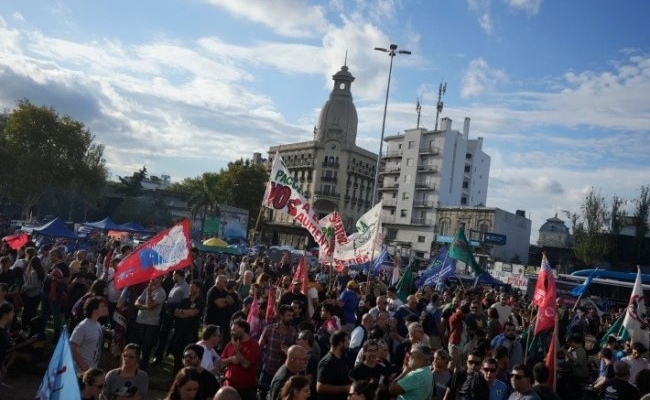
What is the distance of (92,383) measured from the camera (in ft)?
18.1

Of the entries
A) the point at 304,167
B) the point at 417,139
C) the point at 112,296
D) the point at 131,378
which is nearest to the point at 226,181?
the point at 304,167

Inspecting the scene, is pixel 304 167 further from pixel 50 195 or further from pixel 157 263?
pixel 157 263

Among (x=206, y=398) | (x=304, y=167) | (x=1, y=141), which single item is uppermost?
(x=304, y=167)

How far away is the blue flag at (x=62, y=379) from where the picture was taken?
4.67 m

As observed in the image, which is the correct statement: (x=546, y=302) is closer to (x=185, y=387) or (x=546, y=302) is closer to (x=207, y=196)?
(x=185, y=387)

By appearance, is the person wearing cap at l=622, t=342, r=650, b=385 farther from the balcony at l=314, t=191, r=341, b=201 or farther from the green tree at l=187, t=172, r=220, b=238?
the balcony at l=314, t=191, r=341, b=201

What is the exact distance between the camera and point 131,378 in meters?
6.09

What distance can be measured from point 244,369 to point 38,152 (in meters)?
52.5

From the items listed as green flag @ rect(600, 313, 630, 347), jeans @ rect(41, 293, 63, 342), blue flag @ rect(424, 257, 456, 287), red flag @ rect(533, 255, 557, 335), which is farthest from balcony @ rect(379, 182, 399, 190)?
red flag @ rect(533, 255, 557, 335)

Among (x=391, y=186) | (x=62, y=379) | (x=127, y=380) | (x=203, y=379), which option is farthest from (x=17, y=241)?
(x=391, y=186)

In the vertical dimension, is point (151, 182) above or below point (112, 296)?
above

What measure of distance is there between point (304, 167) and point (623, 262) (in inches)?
2033

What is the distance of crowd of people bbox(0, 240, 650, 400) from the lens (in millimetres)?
6299

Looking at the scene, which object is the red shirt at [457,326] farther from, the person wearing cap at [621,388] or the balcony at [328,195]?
the balcony at [328,195]
